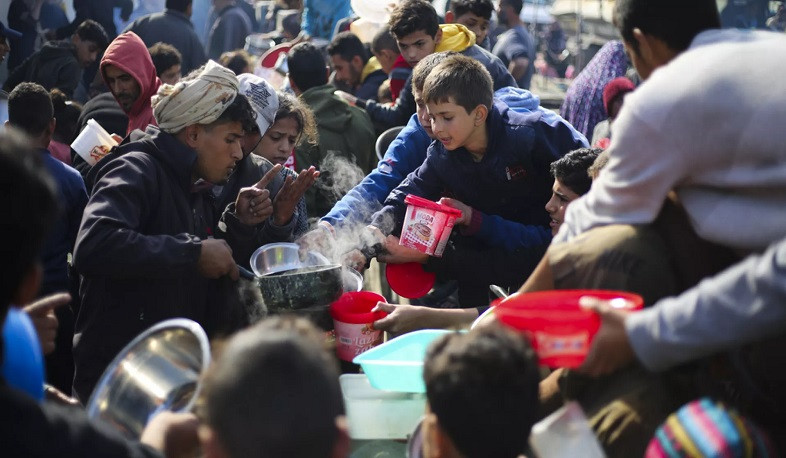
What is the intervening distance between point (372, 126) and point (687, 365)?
14.6 feet

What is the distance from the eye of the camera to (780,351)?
2.16 meters

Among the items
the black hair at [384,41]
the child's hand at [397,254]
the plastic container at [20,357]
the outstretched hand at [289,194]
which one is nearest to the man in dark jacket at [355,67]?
the black hair at [384,41]

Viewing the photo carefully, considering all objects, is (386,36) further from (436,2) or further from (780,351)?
(780,351)

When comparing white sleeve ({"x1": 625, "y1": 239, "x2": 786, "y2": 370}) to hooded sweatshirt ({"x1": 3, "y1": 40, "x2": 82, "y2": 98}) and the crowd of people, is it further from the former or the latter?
hooded sweatshirt ({"x1": 3, "y1": 40, "x2": 82, "y2": 98})

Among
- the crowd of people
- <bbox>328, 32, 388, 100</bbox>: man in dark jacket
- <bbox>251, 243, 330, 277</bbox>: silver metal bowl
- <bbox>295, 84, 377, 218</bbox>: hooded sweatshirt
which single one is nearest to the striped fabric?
the crowd of people

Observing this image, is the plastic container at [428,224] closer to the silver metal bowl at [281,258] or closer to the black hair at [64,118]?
the silver metal bowl at [281,258]

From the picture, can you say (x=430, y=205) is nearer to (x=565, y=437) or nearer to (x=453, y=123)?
(x=453, y=123)

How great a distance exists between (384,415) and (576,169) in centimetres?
146

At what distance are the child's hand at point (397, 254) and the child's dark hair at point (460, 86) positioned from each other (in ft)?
2.31

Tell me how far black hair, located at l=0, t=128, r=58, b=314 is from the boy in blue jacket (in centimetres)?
234

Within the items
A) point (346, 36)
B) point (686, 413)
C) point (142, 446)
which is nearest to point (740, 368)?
point (686, 413)

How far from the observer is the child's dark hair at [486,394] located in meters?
2.05

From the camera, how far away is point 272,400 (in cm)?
184

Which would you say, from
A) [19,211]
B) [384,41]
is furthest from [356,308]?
[384,41]
